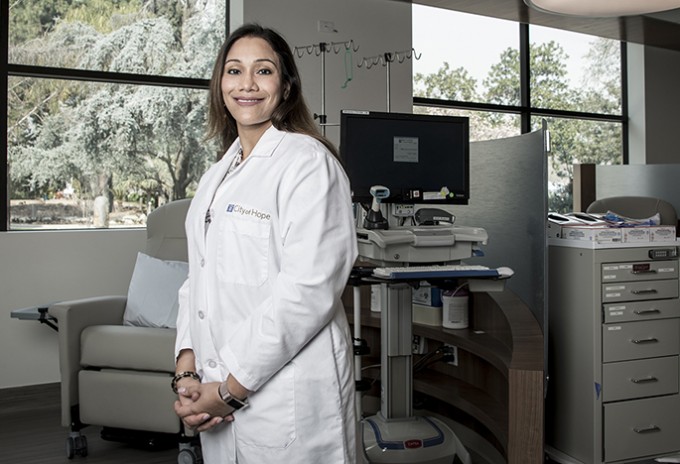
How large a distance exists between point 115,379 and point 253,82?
6.33 ft

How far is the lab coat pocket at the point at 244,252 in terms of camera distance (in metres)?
1.19

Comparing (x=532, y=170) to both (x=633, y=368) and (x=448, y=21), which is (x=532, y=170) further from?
(x=448, y=21)

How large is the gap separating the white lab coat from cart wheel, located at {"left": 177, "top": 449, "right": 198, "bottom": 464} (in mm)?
1572

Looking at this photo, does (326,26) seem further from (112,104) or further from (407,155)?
(407,155)

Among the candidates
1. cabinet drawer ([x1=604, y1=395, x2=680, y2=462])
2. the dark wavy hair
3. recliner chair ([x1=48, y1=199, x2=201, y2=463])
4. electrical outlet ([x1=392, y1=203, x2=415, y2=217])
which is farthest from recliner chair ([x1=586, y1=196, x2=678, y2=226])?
the dark wavy hair

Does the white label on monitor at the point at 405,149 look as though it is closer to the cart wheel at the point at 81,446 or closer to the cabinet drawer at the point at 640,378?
the cabinet drawer at the point at 640,378

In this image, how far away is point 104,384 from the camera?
2.86m

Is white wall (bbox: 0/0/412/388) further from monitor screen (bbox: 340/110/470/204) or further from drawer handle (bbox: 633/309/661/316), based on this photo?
drawer handle (bbox: 633/309/661/316)

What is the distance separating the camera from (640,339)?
2.68 m

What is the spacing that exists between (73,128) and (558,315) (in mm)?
2798

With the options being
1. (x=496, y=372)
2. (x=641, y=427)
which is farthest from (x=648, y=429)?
(x=496, y=372)

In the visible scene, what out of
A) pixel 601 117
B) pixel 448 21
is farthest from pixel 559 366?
pixel 601 117

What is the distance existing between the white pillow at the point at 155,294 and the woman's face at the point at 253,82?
190cm

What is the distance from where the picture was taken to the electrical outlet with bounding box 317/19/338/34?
15.1 ft
